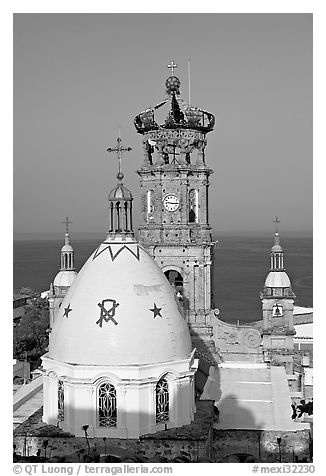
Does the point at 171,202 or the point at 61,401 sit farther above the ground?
the point at 171,202

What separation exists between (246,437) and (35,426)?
593cm

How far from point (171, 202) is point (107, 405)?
15.2m

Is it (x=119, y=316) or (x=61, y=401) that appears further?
(x=61, y=401)

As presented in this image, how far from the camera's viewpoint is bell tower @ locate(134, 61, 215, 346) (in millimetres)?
35188

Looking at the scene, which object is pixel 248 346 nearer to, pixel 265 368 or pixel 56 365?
pixel 265 368

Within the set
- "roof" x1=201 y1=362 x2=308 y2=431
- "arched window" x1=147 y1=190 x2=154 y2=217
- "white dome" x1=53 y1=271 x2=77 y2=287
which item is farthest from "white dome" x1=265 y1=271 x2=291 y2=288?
"white dome" x1=53 y1=271 x2=77 y2=287

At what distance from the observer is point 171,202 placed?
3538 cm

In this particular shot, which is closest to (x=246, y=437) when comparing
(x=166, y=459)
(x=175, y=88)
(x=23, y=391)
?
(x=166, y=459)

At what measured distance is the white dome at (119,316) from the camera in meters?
21.6

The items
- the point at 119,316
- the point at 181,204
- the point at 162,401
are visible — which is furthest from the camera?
the point at 181,204

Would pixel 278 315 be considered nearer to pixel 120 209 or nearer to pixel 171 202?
pixel 171 202

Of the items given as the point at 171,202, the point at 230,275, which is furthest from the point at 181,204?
the point at 230,275

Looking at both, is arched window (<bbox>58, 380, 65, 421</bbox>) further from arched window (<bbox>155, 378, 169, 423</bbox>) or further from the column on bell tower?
the column on bell tower

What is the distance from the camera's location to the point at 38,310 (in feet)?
157
